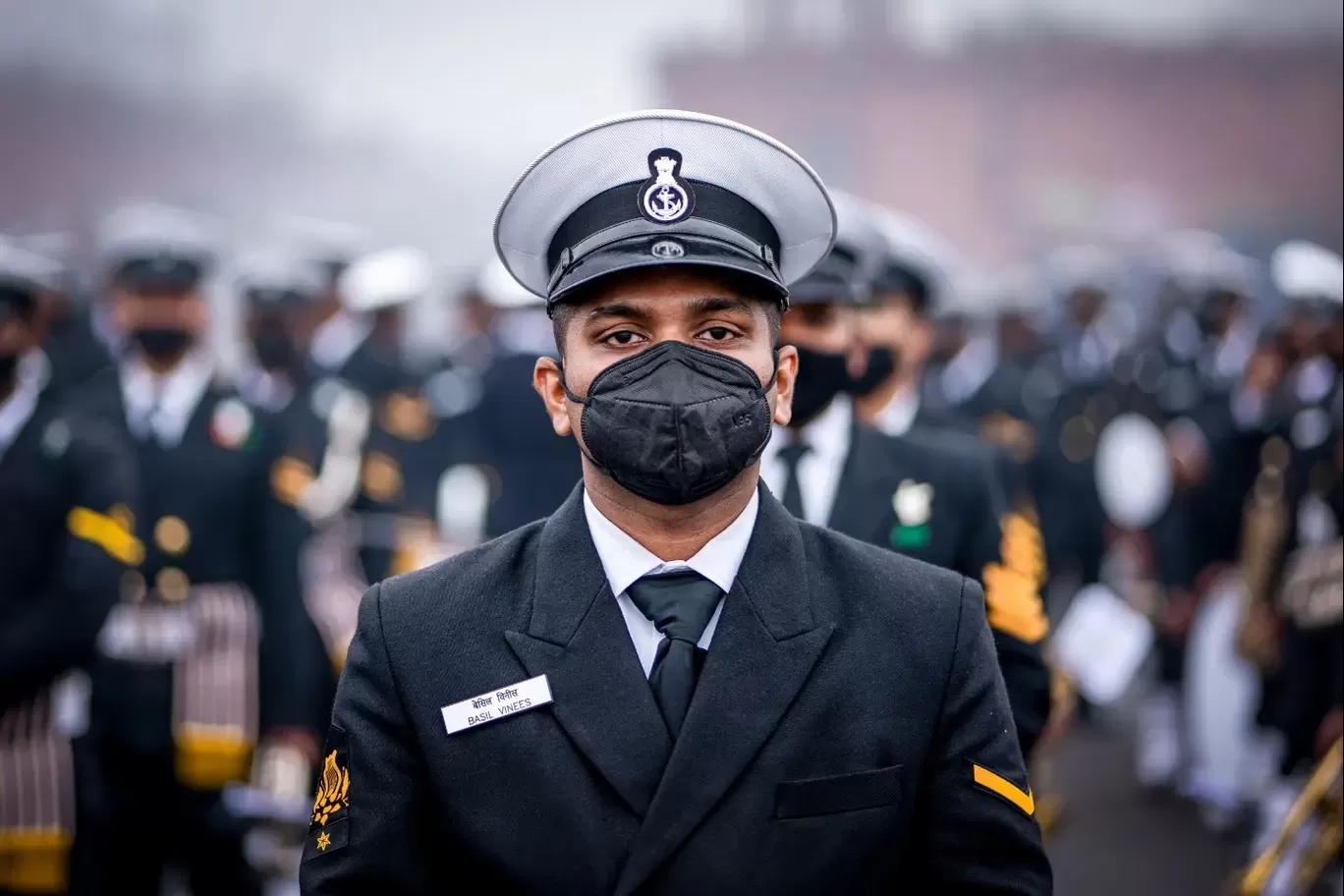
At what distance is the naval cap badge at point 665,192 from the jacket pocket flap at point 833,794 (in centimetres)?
87

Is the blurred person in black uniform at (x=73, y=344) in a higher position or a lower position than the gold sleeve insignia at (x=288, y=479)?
higher

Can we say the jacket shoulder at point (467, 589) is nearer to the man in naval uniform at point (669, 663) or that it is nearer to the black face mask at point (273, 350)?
the man in naval uniform at point (669, 663)

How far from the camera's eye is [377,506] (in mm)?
8445

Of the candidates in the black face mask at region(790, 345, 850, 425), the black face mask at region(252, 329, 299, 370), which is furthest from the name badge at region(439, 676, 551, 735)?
the black face mask at region(252, 329, 299, 370)

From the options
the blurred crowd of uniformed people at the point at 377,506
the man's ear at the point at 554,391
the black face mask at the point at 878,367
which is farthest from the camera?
the black face mask at the point at 878,367

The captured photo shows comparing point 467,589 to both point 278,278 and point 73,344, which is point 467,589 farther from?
point 73,344

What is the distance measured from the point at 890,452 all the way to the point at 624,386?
175 centimetres

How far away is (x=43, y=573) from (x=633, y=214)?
3.54 metres

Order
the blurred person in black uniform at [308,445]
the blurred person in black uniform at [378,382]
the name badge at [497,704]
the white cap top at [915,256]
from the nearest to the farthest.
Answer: the name badge at [497,704]
the white cap top at [915,256]
the blurred person in black uniform at [308,445]
the blurred person in black uniform at [378,382]

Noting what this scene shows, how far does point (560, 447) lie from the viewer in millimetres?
6555

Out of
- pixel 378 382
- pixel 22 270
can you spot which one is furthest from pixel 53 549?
pixel 378 382

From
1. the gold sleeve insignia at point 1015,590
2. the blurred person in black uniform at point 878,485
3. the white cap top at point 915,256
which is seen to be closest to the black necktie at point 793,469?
the blurred person in black uniform at point 878,485

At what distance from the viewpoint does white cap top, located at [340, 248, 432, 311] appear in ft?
34.0

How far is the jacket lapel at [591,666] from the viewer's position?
227cm
